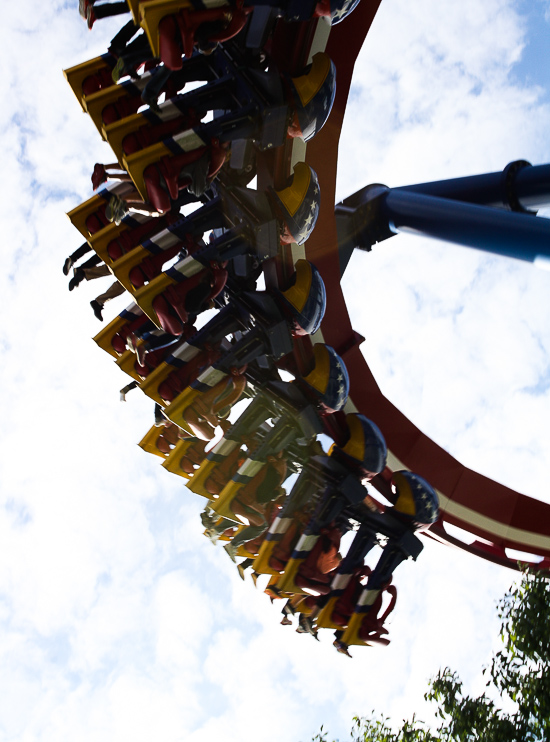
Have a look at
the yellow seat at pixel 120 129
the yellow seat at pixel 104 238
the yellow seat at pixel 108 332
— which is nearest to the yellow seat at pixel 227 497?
the yellow seat at pixel 108 332

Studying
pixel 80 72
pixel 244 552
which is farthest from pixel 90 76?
pixel 244 552

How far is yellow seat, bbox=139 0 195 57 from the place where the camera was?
15.1ft

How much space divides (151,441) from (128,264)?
120 inches

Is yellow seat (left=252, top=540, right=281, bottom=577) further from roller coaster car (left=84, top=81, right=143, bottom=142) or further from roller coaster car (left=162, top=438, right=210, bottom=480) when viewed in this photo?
roller coaster car (left=84, top=81, right=143, bottom=142)

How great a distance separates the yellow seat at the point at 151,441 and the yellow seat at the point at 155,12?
5.08 metres

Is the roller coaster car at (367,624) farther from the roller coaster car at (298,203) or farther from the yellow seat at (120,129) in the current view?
the yellow seat at (120,129)

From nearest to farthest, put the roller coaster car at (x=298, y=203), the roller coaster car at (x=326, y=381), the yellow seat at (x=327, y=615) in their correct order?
the roller coaster car at (x=298, y=203), the roller coaster car at (x=326, y=381), the yellow seat at (x=327, y=615)

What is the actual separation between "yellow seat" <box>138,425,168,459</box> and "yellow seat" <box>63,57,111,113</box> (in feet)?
13.5

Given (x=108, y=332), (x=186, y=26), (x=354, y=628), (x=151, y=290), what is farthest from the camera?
(x=354, y=628)

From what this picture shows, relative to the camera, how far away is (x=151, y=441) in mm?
8727

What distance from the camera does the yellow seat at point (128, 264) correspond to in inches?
248

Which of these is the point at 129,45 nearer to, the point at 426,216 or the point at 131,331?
the point at 131,331

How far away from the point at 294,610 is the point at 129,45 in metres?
6.65

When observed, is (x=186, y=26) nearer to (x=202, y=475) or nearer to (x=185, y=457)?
(x=202, y=475)
